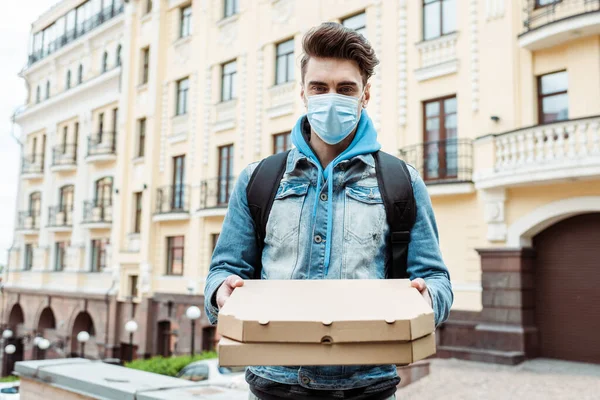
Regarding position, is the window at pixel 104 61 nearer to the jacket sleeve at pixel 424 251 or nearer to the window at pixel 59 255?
the window at pixel 59 255

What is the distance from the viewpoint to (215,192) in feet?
68.7

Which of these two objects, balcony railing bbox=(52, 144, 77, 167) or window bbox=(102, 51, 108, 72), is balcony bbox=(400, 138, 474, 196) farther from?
balcony railing bbox=(52, 144, 77, 167)

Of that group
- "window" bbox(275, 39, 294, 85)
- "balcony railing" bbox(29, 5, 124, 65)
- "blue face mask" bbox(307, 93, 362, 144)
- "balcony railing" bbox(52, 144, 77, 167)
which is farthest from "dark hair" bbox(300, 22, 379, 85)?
"balcony railing" bbox(52, 144, 77, 167)

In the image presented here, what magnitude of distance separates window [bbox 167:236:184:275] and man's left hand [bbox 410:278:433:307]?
68.8 ft

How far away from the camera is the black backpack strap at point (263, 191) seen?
6.66 ft

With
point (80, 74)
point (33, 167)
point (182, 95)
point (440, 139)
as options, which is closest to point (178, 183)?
point (182, 95)

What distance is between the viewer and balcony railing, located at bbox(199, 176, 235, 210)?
20.5 metres

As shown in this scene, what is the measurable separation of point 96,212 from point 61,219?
3.78 meters

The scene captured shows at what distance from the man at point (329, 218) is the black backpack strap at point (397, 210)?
0.02m

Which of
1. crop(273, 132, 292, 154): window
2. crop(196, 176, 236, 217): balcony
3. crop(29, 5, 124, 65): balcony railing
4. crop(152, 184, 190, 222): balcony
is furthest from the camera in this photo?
crop(29, 5, 124, 65): balcony railing

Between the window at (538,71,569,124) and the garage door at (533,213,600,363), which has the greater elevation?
the window at (538,71,569,124)

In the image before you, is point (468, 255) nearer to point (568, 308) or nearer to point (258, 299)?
point (568, 308)

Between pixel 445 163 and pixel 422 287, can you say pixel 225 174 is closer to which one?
pixel 445 163

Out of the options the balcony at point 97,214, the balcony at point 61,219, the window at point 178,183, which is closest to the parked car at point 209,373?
the window at point 178,183
